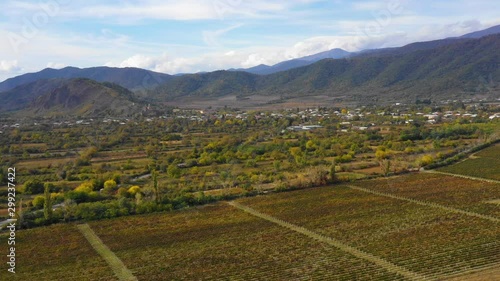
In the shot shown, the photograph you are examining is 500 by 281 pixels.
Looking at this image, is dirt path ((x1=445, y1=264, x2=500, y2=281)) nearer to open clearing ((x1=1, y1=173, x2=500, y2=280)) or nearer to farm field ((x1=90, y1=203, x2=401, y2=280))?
open clearing ((x1=1, y1=173, x2=500, y2=280))

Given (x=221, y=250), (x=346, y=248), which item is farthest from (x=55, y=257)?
(x=346, y=248)

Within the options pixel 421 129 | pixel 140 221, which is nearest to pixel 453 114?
pixel 421 129

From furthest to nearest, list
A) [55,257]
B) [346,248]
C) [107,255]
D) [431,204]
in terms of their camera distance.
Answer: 1. [431,204]
2. [107,255]
3. [55,257]
4. [346,248]

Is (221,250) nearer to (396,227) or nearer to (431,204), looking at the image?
(396,227)

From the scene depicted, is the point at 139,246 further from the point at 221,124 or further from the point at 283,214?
the point at 221,124

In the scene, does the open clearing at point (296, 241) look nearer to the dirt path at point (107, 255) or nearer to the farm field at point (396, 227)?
the farm field at point (396, 227)

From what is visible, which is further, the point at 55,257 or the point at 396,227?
the point at 396,227
